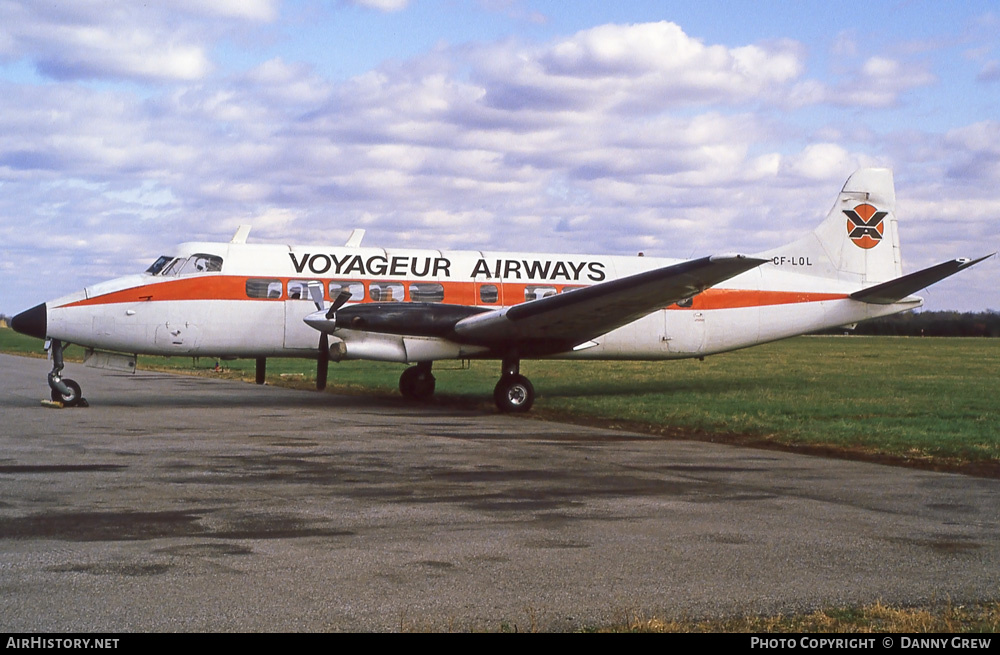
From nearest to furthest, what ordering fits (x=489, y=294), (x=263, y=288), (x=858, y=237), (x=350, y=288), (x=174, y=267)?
(x=174, y=267)
(x=263, y=288)
(x=350, y=288)
(x=489, y=294)
(x=858, y=237)

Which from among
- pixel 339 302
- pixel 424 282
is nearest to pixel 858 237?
pixel 424 282

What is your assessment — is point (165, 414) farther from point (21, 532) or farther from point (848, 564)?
point (848, 564)

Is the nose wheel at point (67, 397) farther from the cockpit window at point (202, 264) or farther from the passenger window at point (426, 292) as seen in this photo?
the passenger window at point (426, 292)

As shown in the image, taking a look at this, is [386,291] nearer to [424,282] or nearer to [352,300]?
[352,300]

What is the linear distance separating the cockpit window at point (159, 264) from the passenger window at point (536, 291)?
288 inches

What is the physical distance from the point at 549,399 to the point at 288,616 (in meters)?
17.0

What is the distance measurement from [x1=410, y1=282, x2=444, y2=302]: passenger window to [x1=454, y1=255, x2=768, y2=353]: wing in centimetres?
156

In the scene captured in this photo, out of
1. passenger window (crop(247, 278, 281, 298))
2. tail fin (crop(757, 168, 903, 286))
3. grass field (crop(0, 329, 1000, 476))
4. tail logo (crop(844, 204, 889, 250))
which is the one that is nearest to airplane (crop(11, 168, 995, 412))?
passenger window (crop(247, 278, 281, 298))

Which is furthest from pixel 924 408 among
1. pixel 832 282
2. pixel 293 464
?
pixel 293 464

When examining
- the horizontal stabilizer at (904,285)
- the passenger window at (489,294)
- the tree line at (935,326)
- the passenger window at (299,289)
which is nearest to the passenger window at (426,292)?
the passenger window at (489,294)

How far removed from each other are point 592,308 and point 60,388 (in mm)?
10080

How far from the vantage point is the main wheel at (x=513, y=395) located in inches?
753

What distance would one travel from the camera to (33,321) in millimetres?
17938
